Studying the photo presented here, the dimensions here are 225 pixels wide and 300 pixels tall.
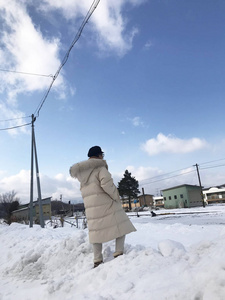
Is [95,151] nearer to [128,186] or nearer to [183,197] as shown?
[183,197]

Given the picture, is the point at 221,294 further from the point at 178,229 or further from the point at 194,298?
the point at 178,229

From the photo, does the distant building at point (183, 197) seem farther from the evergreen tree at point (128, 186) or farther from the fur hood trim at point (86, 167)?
the fur hood trim at point (86, 167)

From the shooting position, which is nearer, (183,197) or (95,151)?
(95,151)

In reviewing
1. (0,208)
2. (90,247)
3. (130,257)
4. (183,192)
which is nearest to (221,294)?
Result: (130,257)

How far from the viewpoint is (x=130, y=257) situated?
2861 mm

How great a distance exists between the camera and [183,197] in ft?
149

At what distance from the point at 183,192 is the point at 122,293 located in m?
46.3

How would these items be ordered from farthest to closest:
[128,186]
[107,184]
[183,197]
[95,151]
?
[128,186] → [183,197] → [95,151] → [107,184]

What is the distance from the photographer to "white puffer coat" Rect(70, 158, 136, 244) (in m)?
3.25

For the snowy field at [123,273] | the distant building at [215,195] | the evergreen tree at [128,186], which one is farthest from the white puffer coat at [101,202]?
the distant building at [215,195]

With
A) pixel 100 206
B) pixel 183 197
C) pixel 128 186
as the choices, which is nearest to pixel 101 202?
pixel 100 206

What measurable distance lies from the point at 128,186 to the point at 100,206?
166 feet

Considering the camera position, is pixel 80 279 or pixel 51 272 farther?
pixel 51 272

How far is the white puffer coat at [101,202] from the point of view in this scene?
10.7 feet
